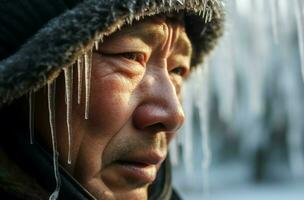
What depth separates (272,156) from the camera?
7.05 m

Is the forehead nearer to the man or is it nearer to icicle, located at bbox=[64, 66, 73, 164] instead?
the man

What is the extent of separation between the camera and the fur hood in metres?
1.27

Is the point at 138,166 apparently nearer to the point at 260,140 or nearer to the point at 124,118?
the point at 124,118

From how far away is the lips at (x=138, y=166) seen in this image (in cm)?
141

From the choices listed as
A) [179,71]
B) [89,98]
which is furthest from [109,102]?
[179,71]

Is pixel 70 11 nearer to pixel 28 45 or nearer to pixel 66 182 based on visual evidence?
pixel 28 45

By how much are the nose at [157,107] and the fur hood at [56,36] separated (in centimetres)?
15

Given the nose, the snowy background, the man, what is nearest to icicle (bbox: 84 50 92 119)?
the man

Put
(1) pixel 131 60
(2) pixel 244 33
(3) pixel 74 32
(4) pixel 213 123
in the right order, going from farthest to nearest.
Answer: (4) pixel 213 123 < (2) pixel 244 33 < (1) pixel 131 60 < (3) pixel 74 32

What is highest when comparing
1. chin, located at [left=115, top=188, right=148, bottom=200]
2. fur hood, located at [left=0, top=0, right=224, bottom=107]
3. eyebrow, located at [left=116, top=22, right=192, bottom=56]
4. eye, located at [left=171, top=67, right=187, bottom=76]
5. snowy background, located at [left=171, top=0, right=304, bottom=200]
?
fur hood, located at [left=0, top=0, right=224, bottom=107]

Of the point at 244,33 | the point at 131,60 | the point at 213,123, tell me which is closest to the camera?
the point at 131,60

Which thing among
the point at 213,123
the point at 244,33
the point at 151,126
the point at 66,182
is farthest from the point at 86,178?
the point at 213,123

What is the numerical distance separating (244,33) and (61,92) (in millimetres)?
3276

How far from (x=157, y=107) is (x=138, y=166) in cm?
13
